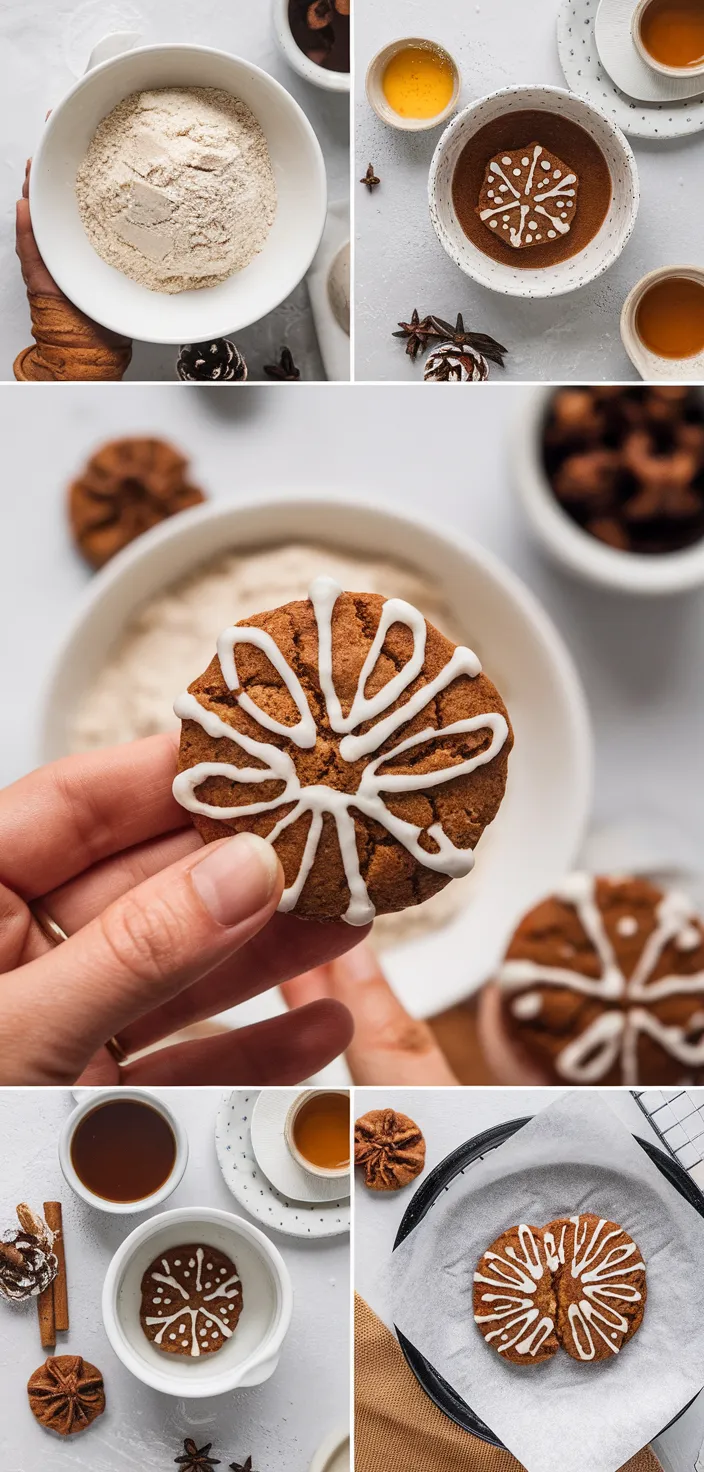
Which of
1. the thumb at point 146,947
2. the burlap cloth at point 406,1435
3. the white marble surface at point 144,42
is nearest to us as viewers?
the thumb at point 146,947

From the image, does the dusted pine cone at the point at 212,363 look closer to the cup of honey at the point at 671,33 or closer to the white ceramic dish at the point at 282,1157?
the cup of honey at the point at 671,33

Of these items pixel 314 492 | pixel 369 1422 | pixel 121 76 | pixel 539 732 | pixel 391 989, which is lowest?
pixel 369 1422

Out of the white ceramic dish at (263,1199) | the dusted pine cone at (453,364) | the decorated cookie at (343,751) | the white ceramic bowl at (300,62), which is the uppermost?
the white ceramic bowl at (300,62)

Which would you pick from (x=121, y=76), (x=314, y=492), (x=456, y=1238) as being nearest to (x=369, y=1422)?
(x=456, y=1238)

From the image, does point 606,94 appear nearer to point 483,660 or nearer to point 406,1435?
point 483,660

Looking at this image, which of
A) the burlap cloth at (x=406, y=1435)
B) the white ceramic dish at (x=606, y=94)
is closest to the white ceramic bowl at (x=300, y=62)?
the white ceramic dish at (x=606, y=94)

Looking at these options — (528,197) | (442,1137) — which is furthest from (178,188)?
(442,1137)

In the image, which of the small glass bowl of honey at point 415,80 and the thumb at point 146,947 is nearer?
the thumb at point 146,947

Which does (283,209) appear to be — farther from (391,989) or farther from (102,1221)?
(102,1221)
